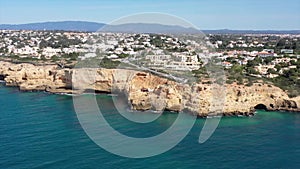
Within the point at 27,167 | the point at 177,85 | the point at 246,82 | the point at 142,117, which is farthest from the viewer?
the point at 246,82

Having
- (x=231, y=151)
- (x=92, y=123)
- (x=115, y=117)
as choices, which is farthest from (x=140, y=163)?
(x=115, y=117)

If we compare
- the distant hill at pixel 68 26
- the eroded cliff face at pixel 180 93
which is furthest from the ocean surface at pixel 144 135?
the distant hill at pixel 68 26

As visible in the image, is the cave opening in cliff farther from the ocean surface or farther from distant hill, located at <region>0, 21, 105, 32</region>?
distant hill, located at <region>0, 21, 105, 32</region>

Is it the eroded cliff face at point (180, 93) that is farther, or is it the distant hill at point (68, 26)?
the distant hill at point (68, 26)

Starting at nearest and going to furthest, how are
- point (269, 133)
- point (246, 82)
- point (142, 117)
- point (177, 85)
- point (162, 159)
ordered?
point (162, 159) < point (269, 133) < point (142, 117) < point (177, 85) < point (246, 82)

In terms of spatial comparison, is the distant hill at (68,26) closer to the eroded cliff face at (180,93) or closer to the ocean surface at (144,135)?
the eroded cliff face at (180,93)

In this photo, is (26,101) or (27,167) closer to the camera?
(27,167)

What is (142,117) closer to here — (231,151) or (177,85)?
(177,85)
